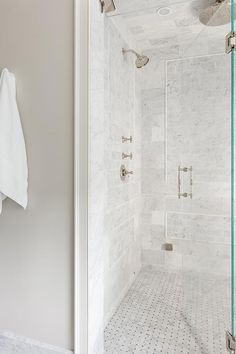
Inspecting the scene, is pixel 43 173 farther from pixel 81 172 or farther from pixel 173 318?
pixel 173 318

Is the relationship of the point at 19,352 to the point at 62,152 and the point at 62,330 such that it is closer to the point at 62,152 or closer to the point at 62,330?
the point at 62,330

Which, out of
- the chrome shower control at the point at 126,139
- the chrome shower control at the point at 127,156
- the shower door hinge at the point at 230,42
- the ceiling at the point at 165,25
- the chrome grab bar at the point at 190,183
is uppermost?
the ceiling at the point at 165,25

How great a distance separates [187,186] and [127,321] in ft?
3.82

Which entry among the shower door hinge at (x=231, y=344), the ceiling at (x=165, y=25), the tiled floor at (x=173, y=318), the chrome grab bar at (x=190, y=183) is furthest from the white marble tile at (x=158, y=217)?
the ceiling at (x=165, y=25)

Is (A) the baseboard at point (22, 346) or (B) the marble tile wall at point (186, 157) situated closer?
(A) the baseboard at point (22, 346)

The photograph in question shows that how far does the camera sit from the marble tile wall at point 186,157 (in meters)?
1.72

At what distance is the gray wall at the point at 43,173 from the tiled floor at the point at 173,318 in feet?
1.52

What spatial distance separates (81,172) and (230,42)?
1037 millimetres

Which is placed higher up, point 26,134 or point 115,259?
point 26,134

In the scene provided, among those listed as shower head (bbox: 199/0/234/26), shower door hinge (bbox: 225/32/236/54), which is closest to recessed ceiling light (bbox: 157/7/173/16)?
shower head (bbox: 199/0/234/26)

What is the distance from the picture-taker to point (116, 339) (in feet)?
4.91

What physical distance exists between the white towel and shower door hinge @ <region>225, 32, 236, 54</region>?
115 cm

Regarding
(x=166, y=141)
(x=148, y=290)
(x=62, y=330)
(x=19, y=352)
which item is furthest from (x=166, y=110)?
(x=19, y=352)

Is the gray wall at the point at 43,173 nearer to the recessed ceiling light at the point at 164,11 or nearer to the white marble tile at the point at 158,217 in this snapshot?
the recessed ceiling light at the point at 164,11
